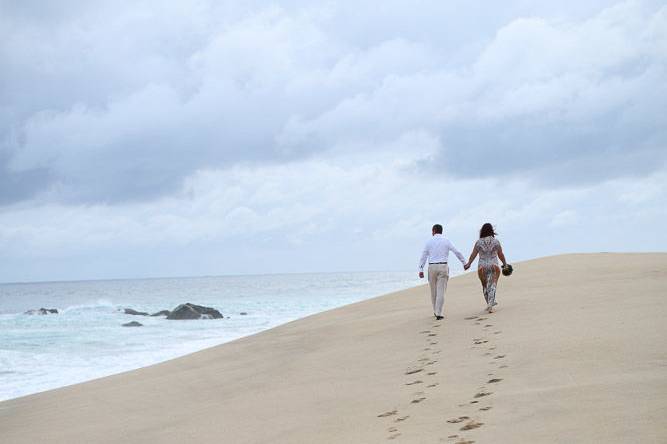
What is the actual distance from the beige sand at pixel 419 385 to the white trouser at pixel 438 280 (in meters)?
0.41

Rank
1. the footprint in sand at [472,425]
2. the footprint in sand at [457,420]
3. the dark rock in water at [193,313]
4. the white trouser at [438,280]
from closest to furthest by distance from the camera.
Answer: the footprint in sand at [472,425]
the footprint in sand at [457,420]
the white trouser at [438,280]
the dark rock in water at [193,313]

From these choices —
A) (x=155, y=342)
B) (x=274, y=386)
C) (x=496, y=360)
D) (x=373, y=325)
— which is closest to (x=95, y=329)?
(x=155, y=342)

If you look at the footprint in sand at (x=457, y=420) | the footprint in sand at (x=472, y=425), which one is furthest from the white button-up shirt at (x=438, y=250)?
the footprint in sand at (x=472, y=425)

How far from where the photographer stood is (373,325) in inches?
595

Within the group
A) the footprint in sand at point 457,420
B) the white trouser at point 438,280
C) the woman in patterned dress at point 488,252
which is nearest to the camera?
the footprint in sand at point 457,420

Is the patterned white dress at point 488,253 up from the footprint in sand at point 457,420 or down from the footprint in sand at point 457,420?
up

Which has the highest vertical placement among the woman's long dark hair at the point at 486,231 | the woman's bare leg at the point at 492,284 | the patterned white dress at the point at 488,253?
the woman's long dark hair at the point at 486,231

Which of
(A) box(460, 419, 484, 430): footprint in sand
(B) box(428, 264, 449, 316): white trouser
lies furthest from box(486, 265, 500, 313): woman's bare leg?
(A) box(460, 419, 484, 430): footprint in sand

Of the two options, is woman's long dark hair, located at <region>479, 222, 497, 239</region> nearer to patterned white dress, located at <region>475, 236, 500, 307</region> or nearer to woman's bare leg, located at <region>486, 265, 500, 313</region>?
patterned white dress, located at <region>475, 236, 500, 307</region>

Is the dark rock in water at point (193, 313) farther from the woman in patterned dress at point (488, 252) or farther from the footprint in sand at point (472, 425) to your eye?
the footprint in sand at point (472, 425)

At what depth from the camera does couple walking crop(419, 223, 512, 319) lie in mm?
12539

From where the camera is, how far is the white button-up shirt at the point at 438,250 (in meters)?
13.0

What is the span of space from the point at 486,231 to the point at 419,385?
5.38m

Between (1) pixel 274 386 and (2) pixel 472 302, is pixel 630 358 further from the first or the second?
(2) pixel 472 302
